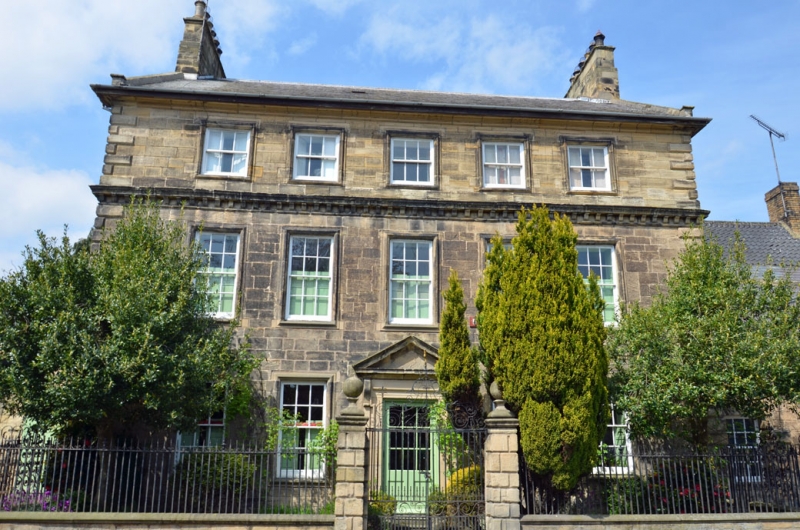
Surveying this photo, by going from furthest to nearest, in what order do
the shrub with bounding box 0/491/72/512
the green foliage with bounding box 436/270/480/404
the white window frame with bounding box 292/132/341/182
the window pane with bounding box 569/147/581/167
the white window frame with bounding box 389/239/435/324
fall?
the window pane with bounding box 569/147/581/167
the white window frame with bounding box 292/132/341/182
the white window frame with bounding box 389/239/435/324
the green foliage with bounding box 436/270/480/404
the shrub with bounding box 0/491/72/512

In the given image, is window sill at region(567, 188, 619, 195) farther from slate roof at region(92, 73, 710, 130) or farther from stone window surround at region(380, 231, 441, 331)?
stone window surround at region(380, 231, 441, 331)

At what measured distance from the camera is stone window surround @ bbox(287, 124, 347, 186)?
16000mm

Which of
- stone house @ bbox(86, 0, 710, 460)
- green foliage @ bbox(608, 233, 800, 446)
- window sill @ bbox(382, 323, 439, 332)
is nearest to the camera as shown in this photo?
green foliage @ bbox(608, 233, 800, 446)

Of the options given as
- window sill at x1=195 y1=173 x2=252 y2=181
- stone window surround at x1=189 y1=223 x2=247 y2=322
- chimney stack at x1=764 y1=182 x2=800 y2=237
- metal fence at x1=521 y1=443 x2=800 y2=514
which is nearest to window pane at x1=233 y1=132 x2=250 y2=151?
window sill at x1=195 y1=173 x2=252 y2=181

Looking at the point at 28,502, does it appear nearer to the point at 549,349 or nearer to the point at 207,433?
the point at 207,433

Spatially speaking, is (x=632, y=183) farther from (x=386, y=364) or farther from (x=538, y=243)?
(x=386, y=364)

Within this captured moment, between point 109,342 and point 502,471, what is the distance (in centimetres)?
708

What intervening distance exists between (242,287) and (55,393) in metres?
4.88

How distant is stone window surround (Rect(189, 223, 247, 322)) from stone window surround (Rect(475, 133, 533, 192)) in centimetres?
592

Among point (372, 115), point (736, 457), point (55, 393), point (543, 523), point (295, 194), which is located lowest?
point (543, 523)

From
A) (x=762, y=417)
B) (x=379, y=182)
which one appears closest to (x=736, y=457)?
(x=762, y=417)

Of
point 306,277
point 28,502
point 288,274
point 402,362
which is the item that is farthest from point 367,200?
point 28,502

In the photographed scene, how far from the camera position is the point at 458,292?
13.8 meters

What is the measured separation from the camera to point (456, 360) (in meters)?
13.4
